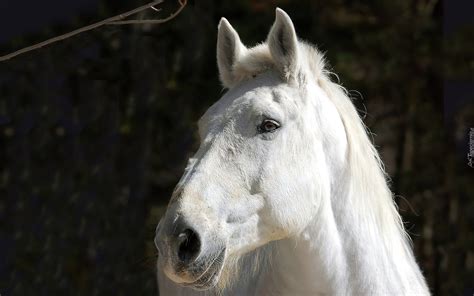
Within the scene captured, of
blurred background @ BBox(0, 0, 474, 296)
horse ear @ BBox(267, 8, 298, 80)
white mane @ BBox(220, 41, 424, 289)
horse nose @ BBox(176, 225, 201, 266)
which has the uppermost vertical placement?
horse ear @ BBox(267, 8, 298, 80)

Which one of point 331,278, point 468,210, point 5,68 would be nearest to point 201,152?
point 331,278

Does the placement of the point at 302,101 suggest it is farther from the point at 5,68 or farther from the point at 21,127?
the point at 5,68

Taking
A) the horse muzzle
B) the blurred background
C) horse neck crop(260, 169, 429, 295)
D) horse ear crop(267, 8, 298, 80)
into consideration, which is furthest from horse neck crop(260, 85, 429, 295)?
the blurred background

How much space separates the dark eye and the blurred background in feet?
6.83

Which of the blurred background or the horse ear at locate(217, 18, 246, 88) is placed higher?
the horse ear at locate(217, 18, 246, 88)

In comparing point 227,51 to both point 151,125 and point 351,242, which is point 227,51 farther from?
point 151,125

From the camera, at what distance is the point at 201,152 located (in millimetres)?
2764

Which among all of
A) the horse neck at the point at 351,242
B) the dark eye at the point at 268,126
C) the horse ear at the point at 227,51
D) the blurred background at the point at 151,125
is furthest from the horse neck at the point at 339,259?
the blurred background at the point at 151,125

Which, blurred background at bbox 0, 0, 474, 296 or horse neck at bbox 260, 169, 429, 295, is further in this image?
blurred background at bbox 0, 0, 474, 296

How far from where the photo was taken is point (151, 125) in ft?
19.9

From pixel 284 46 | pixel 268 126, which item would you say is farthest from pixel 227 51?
pixel 268 126

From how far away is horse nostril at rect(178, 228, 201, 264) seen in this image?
2580 millimetres

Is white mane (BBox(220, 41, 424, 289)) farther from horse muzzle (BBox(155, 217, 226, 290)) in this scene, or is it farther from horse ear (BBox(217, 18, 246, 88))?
horse muzzle (BBox(155, 217, 226, 290))

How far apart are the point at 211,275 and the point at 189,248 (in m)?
0.14
